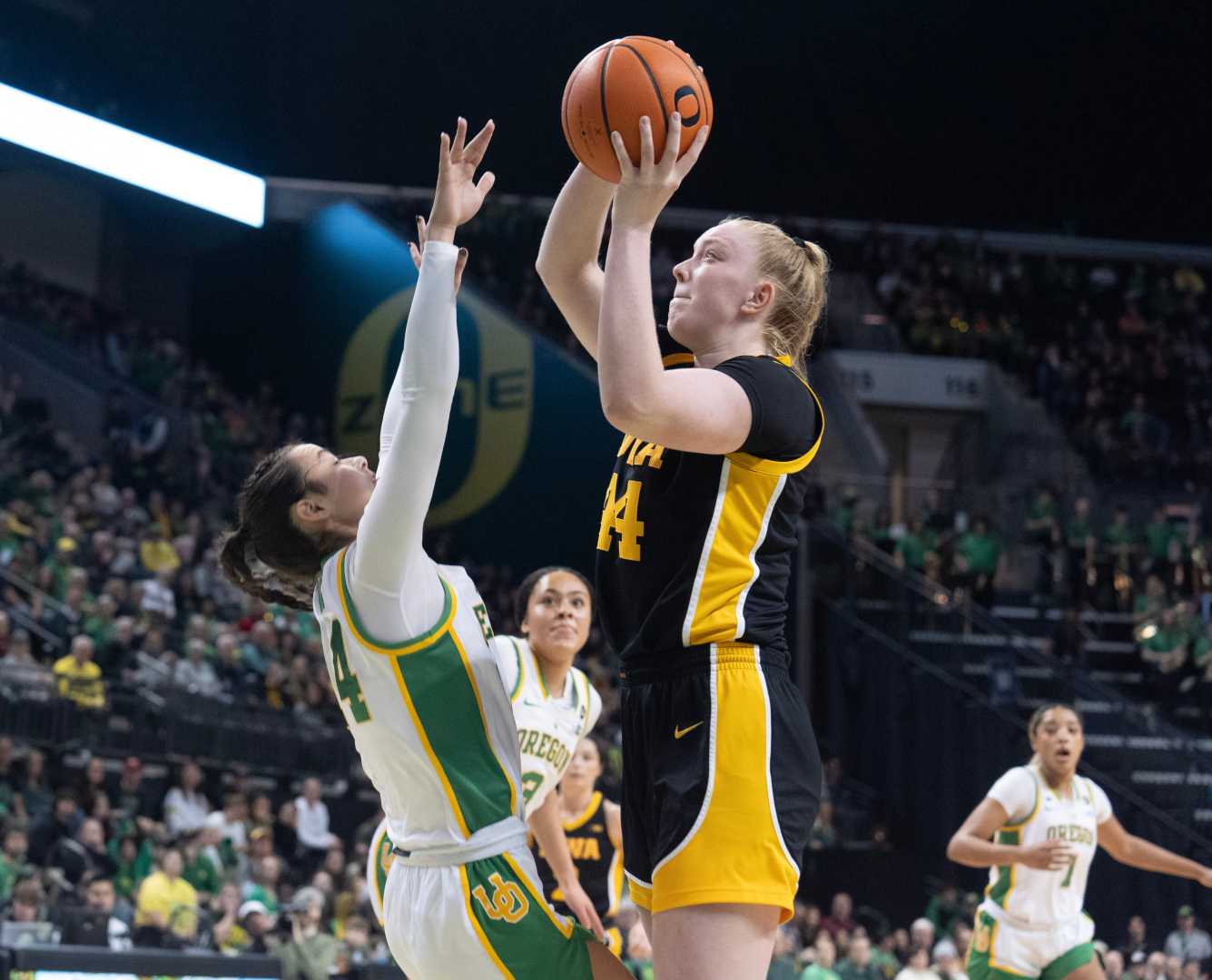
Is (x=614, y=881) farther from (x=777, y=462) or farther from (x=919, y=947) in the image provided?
(x=919, y=947)

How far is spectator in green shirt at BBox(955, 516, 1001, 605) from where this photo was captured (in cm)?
1816

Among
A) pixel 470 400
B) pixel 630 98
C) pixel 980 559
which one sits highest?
pixel 470 400

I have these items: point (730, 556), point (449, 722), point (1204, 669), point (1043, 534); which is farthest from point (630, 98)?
point (1043, 534)

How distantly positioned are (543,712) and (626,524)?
2755 mm

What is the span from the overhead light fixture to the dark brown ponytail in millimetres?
16820

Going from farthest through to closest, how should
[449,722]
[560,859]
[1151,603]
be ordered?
[1151,603] → [560,859] → [449,722]

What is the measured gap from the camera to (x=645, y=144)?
2.88 metres

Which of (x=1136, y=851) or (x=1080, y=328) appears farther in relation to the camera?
(x=1080, y=328)

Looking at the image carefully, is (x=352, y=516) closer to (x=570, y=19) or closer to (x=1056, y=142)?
(x=570, y=19)

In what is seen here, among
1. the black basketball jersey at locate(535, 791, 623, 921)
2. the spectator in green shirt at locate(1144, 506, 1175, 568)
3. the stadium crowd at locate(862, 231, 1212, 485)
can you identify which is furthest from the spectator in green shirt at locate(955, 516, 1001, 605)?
the black basketball jersey at locate(535, 791, 623, 921)

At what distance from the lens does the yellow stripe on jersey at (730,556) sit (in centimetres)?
299

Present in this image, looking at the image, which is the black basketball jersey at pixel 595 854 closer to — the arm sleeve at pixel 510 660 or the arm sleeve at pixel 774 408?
the arm sleeve at pixel 510 660

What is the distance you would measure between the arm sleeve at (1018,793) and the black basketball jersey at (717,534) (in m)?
4.44

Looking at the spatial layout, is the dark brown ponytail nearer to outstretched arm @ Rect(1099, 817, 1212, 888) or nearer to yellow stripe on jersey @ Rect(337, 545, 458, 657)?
Answer: yellow stripe on jersey @ Rect(337, 545, 458, 657)
